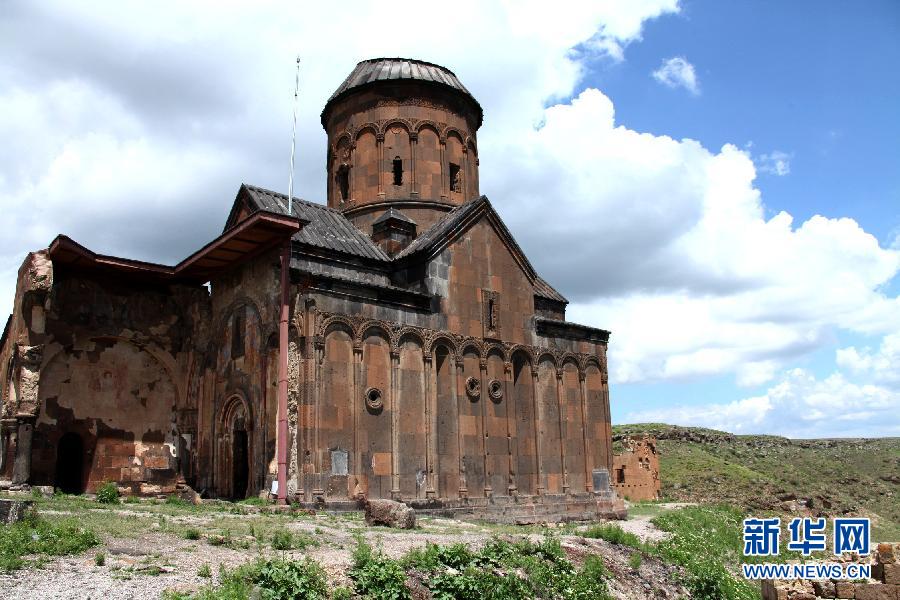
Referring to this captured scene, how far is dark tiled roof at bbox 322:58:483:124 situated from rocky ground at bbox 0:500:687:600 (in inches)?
553

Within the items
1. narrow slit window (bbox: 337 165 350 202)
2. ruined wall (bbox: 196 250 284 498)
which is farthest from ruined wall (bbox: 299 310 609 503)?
narrow slit window (bbox: 337 165 350 202)

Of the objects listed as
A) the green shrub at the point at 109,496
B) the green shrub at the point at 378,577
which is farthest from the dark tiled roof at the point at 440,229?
the green shrub at the point at 378,577

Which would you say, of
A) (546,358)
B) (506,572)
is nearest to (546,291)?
(546,358)

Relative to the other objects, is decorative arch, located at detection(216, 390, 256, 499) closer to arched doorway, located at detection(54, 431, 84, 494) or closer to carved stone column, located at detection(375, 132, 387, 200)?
arched doorway, located at detection(54, 431, 84, 494)

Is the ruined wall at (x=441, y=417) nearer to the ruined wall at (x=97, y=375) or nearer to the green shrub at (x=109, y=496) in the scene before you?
the green shrub at (x=109, y=496)

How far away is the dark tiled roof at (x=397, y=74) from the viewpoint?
2284 cm

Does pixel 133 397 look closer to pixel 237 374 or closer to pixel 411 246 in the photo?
pixel 237 374

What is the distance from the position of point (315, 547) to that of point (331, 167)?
1600 centimetres

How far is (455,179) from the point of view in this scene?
76.4 ft

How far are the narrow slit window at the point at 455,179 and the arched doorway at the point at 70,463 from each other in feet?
42.2

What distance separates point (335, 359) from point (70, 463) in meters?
8.09

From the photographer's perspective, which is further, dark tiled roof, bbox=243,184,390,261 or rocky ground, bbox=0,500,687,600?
dark tiled roof, bbox=243,184,390,261

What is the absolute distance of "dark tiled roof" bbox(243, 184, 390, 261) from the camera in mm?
18453

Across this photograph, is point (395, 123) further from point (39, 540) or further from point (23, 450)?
point (39, 540)
